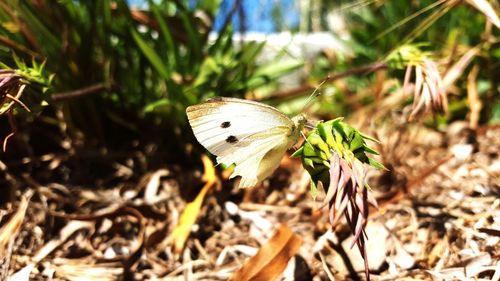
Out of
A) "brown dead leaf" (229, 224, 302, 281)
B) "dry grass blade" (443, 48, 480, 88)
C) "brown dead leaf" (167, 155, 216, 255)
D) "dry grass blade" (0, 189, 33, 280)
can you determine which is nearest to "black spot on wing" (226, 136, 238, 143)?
"brown dead leaf" (229, 224, 302, 281)

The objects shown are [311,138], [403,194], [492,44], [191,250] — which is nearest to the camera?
[311,138]

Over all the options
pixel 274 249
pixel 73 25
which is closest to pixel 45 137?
pixel 73 25

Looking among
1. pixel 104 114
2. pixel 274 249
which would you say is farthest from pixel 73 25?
pixel 274 249

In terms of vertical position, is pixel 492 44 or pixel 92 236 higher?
pixel 492 44

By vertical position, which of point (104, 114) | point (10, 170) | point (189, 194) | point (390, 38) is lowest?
point (189, 194)

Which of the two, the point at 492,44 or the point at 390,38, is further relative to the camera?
the point at 390,38

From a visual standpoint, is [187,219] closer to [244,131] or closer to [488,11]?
[244,131]

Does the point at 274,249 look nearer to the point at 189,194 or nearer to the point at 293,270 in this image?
the point at 293,270

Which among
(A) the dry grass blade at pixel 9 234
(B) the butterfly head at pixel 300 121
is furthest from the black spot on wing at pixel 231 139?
(A) the dry grass blade at pixel 9 234

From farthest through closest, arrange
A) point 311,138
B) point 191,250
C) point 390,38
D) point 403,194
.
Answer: point 390,38
point 403,194
point 191,250
point 311,138
